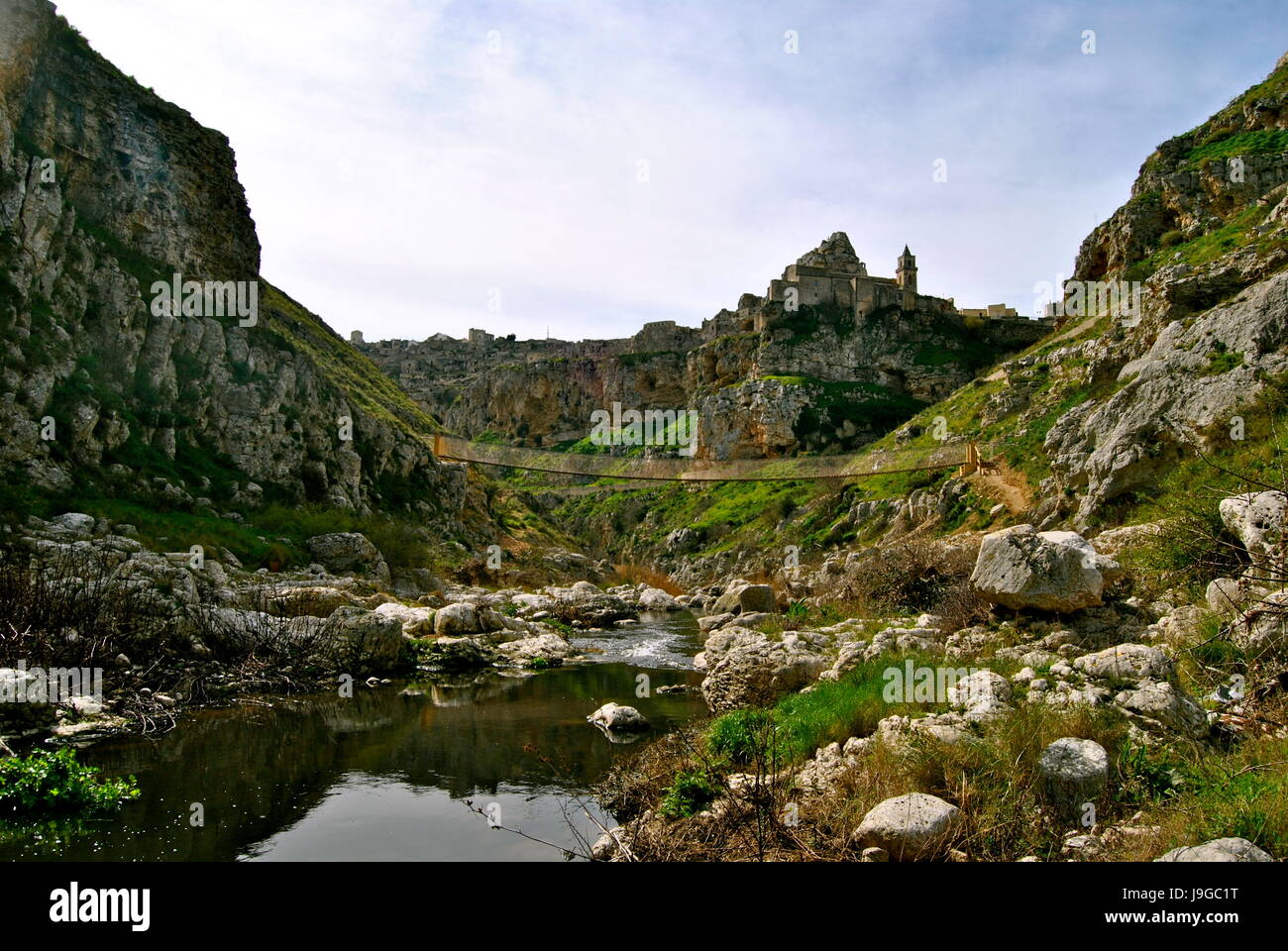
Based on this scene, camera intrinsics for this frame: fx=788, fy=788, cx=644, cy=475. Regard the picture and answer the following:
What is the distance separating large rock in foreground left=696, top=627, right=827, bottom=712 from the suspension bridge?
21.5 m

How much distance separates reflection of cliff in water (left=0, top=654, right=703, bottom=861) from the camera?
7547mm

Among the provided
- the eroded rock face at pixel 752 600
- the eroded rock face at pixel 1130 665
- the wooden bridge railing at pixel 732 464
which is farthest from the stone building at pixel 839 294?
the eroded rock face at pixel 1130 665

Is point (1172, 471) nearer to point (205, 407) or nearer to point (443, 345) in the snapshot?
point (205, 407)

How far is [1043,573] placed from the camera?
10797 millimetres

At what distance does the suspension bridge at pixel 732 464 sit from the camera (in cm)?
3738

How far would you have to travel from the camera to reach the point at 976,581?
38.7ft

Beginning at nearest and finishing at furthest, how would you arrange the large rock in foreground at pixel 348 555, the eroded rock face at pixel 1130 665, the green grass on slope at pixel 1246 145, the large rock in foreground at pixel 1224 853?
1. the large rock in foreground at pixel 1224 853
2. the eroded rock face at pixel 1130 665
3. the large rock in foreground at pixel 348 555
4. the green grass on slope at pixel 1246 145

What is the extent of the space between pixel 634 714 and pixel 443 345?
136272 millimetres

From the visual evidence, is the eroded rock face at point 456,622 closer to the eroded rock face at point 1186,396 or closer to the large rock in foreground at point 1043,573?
the large rock in foreground at point 1043,573

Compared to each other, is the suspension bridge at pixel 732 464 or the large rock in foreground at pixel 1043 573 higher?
the suspension bridge at pixel 732 464

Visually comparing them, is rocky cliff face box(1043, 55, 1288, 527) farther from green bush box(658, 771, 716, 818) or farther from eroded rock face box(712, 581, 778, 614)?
green bush box(658, 771, 716, 818)

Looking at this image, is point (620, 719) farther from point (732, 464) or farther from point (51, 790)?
point (732, 464)

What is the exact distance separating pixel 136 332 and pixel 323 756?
78.0ft

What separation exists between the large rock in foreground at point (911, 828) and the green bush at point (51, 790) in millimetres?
7443
